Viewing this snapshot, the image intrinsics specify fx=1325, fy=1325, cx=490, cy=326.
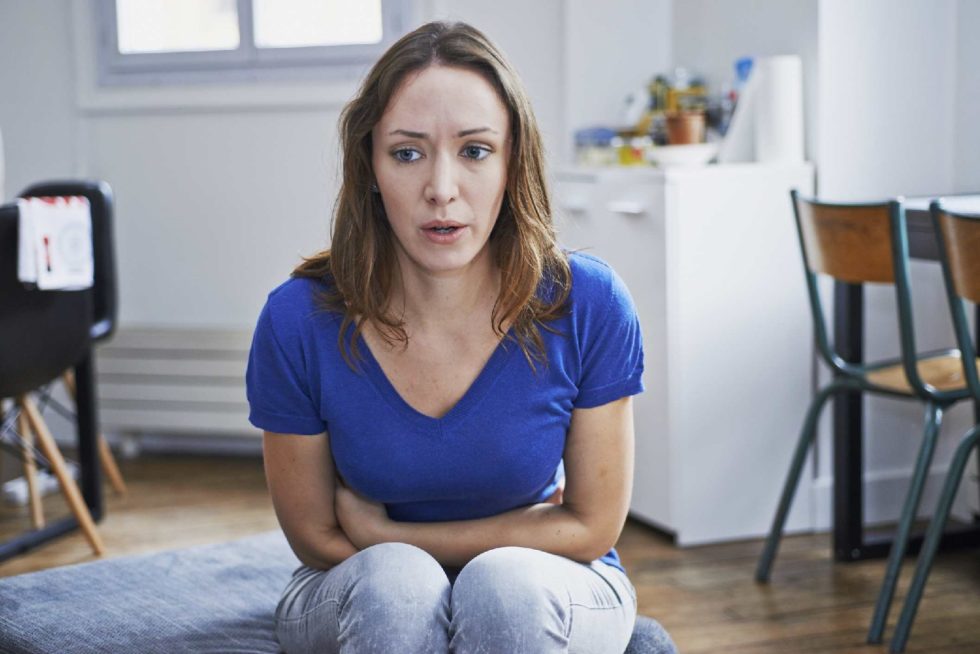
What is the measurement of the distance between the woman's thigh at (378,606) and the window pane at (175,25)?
2.89 metres

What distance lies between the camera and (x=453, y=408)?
151cm

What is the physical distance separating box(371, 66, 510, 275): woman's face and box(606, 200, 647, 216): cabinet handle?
155 centimetres

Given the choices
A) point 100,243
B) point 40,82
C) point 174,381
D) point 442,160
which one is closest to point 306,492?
point 442,160

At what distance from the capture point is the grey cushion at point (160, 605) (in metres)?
1.61

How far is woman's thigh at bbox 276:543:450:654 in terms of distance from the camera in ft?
4.29

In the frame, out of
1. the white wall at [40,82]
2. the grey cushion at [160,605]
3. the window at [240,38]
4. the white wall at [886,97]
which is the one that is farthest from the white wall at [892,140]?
the white wall at [40,82]

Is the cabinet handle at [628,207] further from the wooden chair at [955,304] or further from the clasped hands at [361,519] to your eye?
the clasped hands at [361,519]

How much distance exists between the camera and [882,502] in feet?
10.5

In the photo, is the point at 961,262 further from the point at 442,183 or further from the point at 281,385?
the point at 281,385

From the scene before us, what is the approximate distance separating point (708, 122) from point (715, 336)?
68 centimetres

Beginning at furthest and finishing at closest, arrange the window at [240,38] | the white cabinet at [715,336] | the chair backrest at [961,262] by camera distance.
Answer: the window at [240,38]
the white cabinet at [715,336]
the chair backrest at [961,262]

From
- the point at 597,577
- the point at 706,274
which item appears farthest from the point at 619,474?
the point at 706,274

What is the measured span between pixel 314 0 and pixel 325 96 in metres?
0.31

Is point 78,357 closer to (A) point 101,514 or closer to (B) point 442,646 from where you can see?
(A) point 101,514
